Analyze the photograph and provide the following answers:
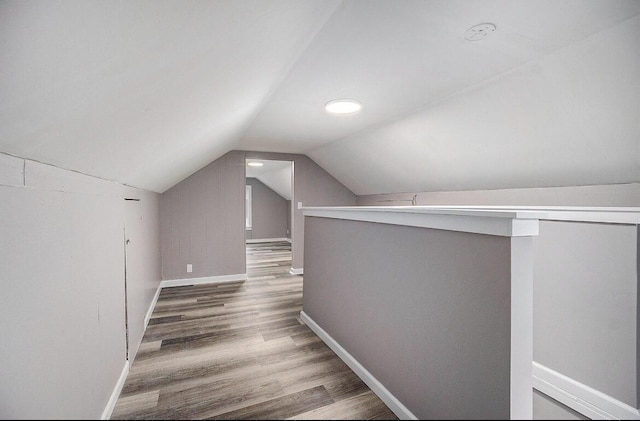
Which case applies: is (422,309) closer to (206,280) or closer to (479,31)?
(479,31)

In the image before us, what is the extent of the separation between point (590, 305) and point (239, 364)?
184cm

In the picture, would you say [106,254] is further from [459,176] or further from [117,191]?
[459,176]

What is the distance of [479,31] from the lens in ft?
4.61

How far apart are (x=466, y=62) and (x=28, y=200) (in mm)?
2061

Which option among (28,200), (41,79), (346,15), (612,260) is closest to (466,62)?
(346,15)

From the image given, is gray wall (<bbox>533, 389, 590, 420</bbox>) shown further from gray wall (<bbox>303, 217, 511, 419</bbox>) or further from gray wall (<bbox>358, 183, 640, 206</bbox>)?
gray wall (<bbox>358, 183, 640, 206</bbox>)

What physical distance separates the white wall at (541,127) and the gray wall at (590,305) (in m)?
0.72

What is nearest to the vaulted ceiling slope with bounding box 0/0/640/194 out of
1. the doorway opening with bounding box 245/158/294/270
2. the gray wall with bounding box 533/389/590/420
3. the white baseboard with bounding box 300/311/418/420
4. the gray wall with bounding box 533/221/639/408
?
the gray wall with bounding box 533/221/639/408

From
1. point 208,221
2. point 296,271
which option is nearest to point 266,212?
point 296,271

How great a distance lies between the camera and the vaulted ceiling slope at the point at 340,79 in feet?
1.92

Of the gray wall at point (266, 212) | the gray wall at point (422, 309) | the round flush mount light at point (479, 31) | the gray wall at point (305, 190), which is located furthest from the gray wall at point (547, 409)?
the gray wall at point (266, 212)

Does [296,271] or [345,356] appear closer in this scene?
[345,356]

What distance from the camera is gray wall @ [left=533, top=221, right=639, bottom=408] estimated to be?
1.32 m

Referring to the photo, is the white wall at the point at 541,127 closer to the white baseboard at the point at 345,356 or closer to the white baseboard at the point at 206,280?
the white baseboard at the point at 345,356
